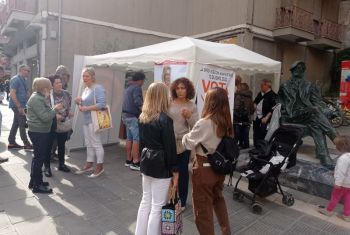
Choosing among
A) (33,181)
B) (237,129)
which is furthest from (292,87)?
(33,181)

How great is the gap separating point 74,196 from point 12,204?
753 mm

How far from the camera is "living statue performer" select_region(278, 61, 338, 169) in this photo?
534 cm

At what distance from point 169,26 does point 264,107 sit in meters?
8.96

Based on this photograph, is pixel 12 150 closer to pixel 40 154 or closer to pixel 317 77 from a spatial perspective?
pixel 40 154

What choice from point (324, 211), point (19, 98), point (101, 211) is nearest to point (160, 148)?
point (101, 211)

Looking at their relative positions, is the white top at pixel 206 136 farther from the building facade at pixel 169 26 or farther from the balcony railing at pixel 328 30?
the balcony railing at pixel 328 30

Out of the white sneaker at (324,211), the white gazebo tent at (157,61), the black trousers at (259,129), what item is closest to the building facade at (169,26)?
the white gazebo tent at (157,61)

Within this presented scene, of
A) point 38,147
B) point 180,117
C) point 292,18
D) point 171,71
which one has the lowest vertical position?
point 38,147

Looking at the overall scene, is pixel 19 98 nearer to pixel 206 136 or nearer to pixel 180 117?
pixel 180 117

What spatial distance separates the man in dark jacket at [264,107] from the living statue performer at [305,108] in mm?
304

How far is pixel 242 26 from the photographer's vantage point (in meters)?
11.6

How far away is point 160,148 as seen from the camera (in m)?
2.54

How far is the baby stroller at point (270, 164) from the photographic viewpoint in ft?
12.5

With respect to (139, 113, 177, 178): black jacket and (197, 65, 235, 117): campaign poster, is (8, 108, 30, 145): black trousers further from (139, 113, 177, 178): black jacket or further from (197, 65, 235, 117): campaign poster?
(139, 113, 177, 178): black jacket
